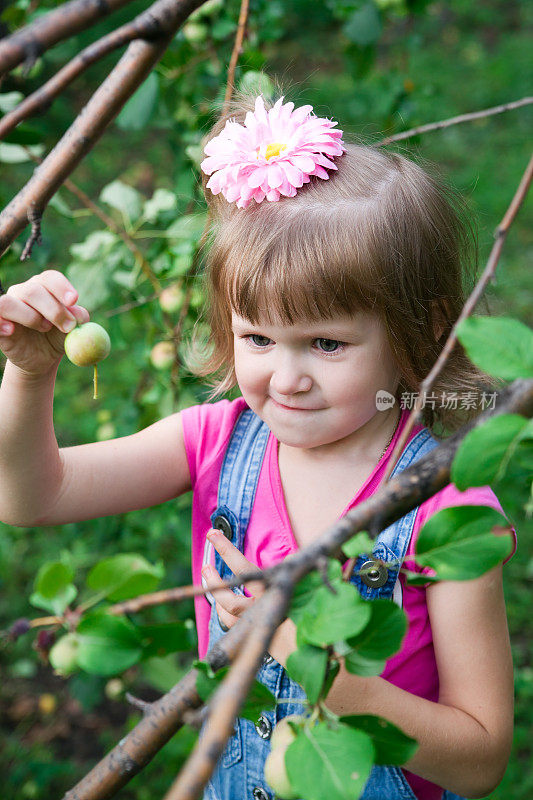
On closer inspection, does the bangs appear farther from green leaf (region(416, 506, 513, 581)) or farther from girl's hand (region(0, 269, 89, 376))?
green leaf (region(416, 506, 513, 581))

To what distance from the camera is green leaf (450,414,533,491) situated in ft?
1.73

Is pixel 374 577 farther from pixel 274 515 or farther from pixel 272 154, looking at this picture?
pixel 272 154

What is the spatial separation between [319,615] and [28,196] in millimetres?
467

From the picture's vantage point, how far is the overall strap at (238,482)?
1.19 meters

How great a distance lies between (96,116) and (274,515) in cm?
60

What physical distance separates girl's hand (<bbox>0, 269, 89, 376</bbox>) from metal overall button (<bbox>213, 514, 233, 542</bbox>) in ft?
1.18

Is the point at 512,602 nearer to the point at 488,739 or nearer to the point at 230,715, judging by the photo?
the point at 488,739

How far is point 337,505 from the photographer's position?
1.13 meters

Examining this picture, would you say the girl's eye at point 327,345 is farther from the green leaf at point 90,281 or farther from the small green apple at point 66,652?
the green leaf at point 90,281

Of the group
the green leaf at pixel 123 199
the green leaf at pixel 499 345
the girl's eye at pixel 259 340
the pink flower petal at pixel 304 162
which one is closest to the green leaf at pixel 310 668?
the green leaf at pixel 499 345

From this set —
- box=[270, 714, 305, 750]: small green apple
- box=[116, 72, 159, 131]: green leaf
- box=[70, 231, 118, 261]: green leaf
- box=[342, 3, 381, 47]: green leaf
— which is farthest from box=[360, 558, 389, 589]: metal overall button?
box=[342, 3, 381, 47]: green leaf

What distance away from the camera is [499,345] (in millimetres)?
542

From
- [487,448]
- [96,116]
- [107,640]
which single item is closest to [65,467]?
[96,116]

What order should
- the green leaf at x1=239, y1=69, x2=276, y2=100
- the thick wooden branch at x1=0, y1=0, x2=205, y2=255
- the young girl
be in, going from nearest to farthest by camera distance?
the thick wooden branch at x1=0, y1=0, x2=205, y2=255 → the young girl → the green leaf at x1=239, y1=69, x2=276, y2=100
